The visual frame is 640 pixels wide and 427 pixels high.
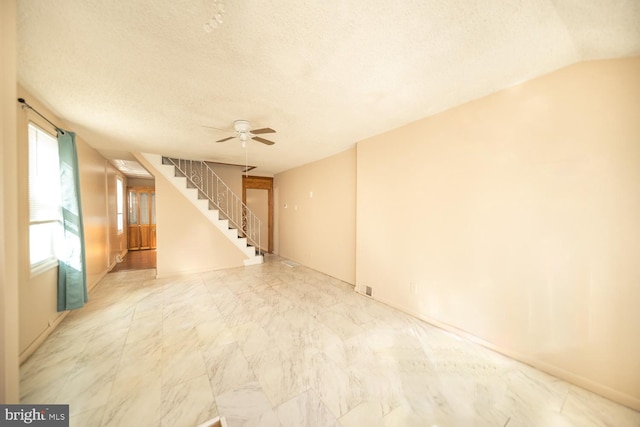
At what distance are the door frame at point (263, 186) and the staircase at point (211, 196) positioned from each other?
0.66 m

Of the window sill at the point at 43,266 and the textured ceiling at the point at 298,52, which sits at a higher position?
the textured ceiling at the point at 298,52

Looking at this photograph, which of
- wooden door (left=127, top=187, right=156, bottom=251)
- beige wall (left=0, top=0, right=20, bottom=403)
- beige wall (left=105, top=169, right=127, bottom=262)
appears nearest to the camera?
beige wall (left=0, top=0, right=20, bottom=403)

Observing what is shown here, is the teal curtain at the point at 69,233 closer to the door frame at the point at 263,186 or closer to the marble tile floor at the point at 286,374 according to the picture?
the marble tile floor at the point at 286,374

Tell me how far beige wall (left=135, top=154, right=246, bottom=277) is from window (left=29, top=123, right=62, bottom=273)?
1.88m

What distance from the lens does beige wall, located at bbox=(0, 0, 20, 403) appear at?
3.36 feet

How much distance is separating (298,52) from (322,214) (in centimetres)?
359

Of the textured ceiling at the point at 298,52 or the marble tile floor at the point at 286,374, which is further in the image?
the marble tile floor at the point at 286,374

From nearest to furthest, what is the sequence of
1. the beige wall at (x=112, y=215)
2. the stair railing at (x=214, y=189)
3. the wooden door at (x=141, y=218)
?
1. the beige wall at (x=112, y=215)
2. the stair railing at (x=214, y=189)
3. the wooden door at (x=141, y=218)

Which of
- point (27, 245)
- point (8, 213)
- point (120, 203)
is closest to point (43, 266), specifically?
point (27, 245)

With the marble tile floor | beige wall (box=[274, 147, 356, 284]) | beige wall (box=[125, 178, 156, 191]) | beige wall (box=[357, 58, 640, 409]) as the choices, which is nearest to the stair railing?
beige wall (box=[274, 147, 356, 284])

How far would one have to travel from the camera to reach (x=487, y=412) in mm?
1528

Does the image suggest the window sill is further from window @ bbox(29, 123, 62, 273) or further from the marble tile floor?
the marble tile floor

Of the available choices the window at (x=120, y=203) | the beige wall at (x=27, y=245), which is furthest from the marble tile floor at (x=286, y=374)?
the window at (x=120, y=203)

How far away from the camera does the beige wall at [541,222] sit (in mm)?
1603
